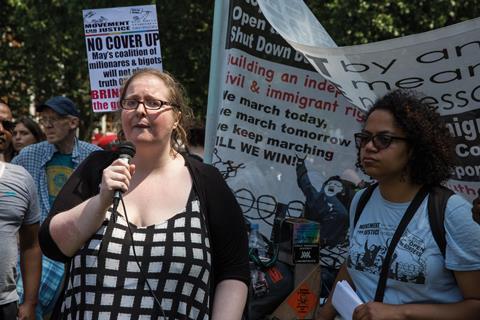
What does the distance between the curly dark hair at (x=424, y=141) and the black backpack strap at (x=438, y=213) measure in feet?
0.28

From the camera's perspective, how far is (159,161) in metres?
2.79

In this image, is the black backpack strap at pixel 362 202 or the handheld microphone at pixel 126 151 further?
the black backpack strap at pixel 362 202

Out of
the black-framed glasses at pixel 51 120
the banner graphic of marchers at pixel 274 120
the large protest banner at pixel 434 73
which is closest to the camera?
the large protest banner at pixel 434 73

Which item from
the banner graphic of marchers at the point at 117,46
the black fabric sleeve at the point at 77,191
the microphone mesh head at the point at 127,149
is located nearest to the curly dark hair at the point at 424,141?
the microphone mesh head at the point at 127,149

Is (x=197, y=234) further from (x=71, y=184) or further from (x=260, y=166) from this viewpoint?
(x=260, y=166)

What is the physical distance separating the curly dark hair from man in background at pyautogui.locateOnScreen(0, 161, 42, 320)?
5.96 feet

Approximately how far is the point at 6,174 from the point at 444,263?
2.12 meters

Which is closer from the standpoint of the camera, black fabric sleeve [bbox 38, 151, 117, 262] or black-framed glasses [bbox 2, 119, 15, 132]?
black fabric sleeve [bbox 38, 151, 117, 262]

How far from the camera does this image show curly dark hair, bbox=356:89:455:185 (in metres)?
2.89

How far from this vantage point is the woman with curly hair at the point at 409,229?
2701mm

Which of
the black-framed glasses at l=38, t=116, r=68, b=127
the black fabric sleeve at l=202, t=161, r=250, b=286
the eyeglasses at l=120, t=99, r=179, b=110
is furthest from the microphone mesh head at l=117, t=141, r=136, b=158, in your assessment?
the black-framed glasses at l=38, t=116, r=68, b=127

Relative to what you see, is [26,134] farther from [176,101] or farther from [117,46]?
[176,101]

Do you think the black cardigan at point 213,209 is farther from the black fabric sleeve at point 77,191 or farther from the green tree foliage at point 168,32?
the green tree foliage at point 168,32

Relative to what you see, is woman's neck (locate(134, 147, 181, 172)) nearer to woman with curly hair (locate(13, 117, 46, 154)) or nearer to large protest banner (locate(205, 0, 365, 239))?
large protest banner (locate(205, 0, 365, 239))
